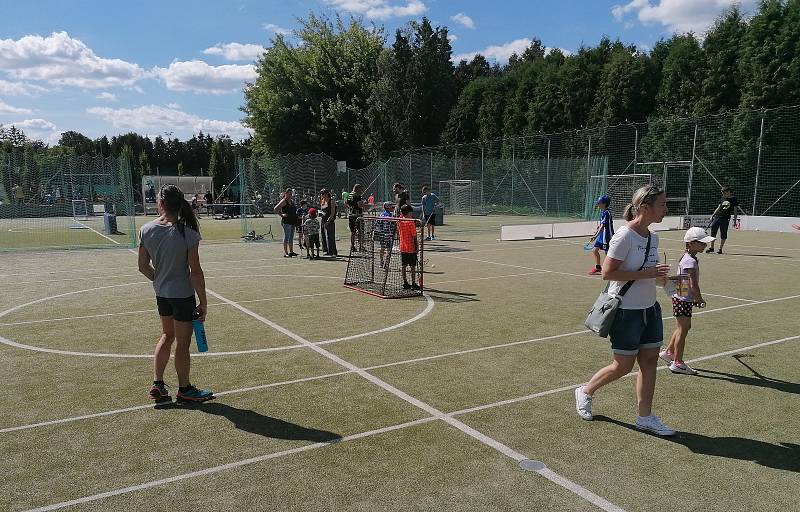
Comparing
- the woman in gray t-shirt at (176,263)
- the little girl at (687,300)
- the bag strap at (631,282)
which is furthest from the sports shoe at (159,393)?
the little girl at (687,300)

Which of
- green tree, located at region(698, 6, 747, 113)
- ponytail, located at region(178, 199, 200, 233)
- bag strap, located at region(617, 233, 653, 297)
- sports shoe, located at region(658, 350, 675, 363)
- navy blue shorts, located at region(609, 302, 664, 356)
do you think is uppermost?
green tree, located at region(698, 6, 747, 113)

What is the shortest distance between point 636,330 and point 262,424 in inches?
133

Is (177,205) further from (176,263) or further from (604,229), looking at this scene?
(604,229)

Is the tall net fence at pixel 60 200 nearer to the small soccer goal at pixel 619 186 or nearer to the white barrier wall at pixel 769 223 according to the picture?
the small soccer goal at pixel 619 186

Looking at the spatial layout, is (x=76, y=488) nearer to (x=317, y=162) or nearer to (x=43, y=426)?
(x=43, y=426)

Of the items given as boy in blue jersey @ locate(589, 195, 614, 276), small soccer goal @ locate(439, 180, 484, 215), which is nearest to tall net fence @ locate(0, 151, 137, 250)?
boy in blue jersey @ locate(589, 195, 614, 276)

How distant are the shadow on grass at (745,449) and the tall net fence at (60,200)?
21.9 metres

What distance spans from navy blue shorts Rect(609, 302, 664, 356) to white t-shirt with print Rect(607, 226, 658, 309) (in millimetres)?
66

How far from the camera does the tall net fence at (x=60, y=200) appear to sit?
82.7 feet

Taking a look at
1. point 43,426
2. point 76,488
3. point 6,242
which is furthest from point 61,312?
point 6,242

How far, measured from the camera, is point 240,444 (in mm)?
4855

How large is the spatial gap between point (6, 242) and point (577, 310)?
23800mm

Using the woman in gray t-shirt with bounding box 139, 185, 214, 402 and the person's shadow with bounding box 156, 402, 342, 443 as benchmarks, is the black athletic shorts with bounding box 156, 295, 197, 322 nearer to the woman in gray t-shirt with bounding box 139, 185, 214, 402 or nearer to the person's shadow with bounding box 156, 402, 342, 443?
the woman in gray t-shirt with bounding box 139, 185, 214, 402

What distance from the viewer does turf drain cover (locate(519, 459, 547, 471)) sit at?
4.41 meters
